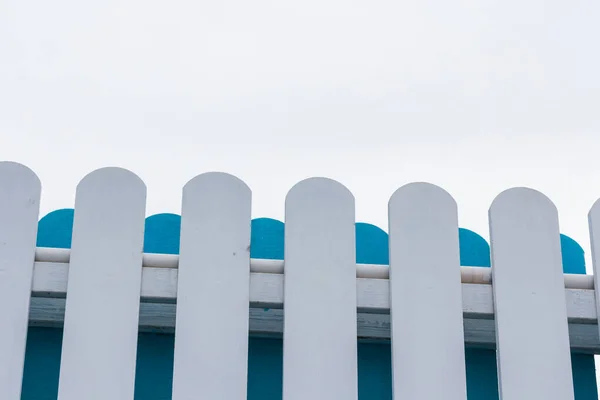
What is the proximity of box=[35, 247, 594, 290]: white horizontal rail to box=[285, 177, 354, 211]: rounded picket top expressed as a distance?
22 centimetres

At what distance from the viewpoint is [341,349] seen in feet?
9.74

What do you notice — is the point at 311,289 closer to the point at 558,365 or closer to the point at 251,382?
the point at 251,382

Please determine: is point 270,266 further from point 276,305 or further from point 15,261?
point 15,261

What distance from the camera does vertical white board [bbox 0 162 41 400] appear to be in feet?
9.52

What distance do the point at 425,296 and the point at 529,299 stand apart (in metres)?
0.36

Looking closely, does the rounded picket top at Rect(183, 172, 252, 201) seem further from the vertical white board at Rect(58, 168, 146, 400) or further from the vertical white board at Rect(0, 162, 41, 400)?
the vertical white board at Rect(0, 162, 41, 400)

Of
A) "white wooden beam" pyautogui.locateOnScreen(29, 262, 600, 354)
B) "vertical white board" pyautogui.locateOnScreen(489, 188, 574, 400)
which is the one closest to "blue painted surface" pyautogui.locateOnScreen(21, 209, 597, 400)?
"white wooden beam" pyautogui.locateOnScreen(29, 262, 600, 354)

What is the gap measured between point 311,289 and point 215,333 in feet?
1.17

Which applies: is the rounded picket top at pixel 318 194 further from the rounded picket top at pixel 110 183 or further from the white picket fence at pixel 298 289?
the rounded picket top at pixel 110 183


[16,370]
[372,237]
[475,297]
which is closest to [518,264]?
[475,297]

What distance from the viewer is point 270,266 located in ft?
10.1

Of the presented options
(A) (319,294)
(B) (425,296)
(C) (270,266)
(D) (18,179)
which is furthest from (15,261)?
(B) (425,296)

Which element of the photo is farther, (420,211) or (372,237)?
(372,237)

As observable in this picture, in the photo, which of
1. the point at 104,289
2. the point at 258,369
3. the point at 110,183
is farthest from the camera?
the point at 258,369
